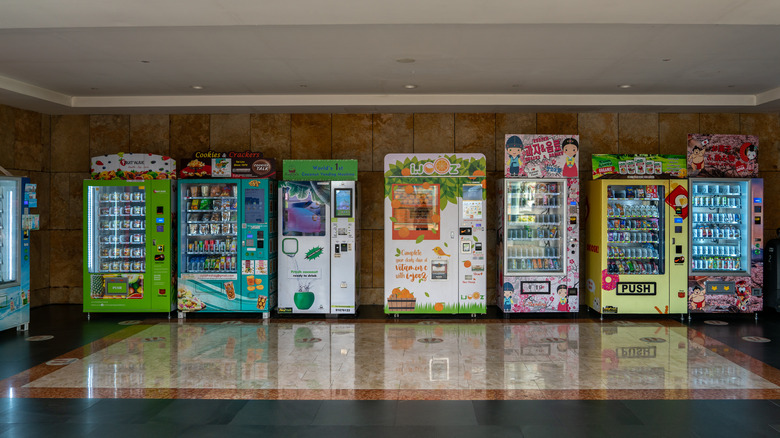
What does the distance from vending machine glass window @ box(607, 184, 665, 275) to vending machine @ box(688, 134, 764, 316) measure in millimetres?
495

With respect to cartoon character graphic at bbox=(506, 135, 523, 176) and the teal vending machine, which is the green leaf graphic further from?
the teal vending machine

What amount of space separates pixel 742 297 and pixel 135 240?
906cm

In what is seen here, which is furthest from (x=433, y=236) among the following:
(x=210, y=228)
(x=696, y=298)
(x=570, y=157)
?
(x=696, y=298)

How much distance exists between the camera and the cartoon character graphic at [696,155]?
8.27 metres

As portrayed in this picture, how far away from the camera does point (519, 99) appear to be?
845 centimetres

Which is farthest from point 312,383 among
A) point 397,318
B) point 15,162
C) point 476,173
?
point 15,162

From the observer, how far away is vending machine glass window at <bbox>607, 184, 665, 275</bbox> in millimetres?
8344

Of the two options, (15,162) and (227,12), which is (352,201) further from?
(15,162)

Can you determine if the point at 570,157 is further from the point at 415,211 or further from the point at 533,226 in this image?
the point at 415,211

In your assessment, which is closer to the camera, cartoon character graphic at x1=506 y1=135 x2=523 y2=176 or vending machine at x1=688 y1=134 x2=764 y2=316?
cartoon character graphic at x1=506 y1=135 x2=523 y2=176

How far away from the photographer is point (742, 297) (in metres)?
8.33

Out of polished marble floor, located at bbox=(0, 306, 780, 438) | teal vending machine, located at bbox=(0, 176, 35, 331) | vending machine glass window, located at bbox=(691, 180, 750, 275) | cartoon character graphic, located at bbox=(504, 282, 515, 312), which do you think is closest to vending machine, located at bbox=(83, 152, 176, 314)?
polished marble floor, located at bbox=(0, 306, 780, 438)

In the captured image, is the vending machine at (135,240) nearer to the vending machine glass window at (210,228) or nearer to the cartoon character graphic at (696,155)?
the vending machine glass window at (210,228)

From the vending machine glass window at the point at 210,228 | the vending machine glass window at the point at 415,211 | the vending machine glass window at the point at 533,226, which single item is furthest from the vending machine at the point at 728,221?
the vending machine glass window at the point at 210,228
